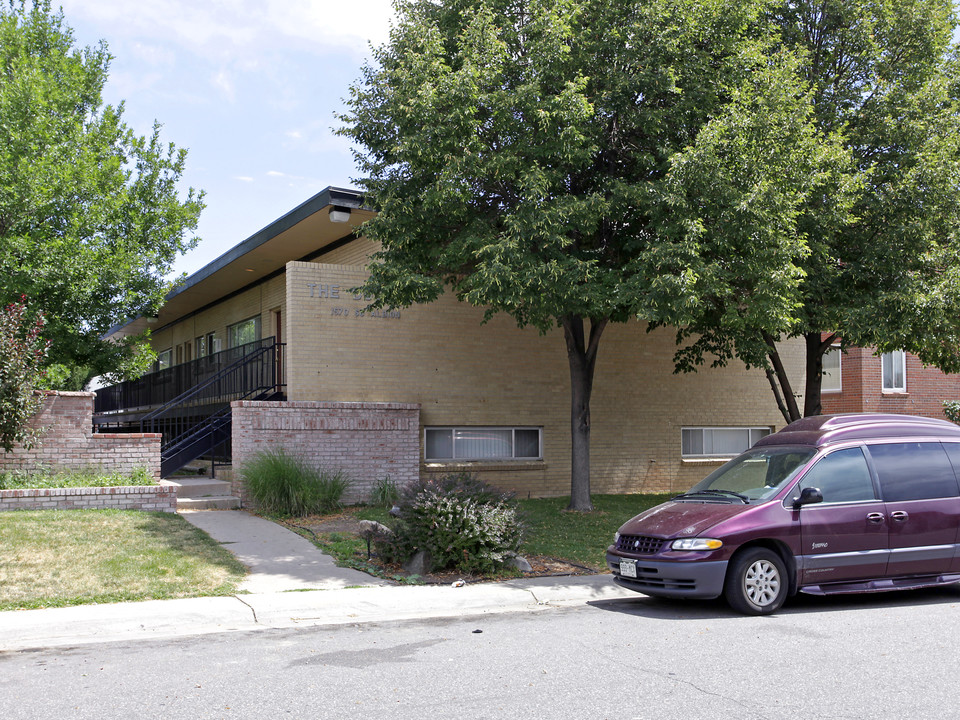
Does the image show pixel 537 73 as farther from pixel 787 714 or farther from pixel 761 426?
pixel 761 426

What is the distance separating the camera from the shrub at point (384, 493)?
15438 mm

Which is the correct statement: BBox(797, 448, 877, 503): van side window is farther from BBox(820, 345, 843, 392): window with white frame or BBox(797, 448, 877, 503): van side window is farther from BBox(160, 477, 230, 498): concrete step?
BBox(820, 345, 843, 392): window with white frame

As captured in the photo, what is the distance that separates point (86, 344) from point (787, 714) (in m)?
14.4

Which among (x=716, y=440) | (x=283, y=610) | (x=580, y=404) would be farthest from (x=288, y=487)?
(x=716, y=440)

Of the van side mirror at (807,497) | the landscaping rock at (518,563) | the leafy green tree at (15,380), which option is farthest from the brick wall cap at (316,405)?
the van side mirror at (807,497)

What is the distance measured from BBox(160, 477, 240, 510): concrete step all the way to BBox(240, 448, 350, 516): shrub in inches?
24.7

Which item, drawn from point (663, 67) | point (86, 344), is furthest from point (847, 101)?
point (86, 344)

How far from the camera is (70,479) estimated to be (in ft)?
42.2

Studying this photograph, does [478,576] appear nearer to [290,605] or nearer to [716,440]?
[290,605]

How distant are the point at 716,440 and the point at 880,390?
5.74 meters

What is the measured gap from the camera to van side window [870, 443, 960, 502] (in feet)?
28.9

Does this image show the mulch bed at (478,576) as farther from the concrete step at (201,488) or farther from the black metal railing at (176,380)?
the black metal railing at (176,380)

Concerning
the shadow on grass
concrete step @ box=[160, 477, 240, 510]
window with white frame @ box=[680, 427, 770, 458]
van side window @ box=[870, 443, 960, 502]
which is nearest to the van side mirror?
van side window @ box=[870, 443, 960, 502]

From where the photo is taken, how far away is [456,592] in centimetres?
912
